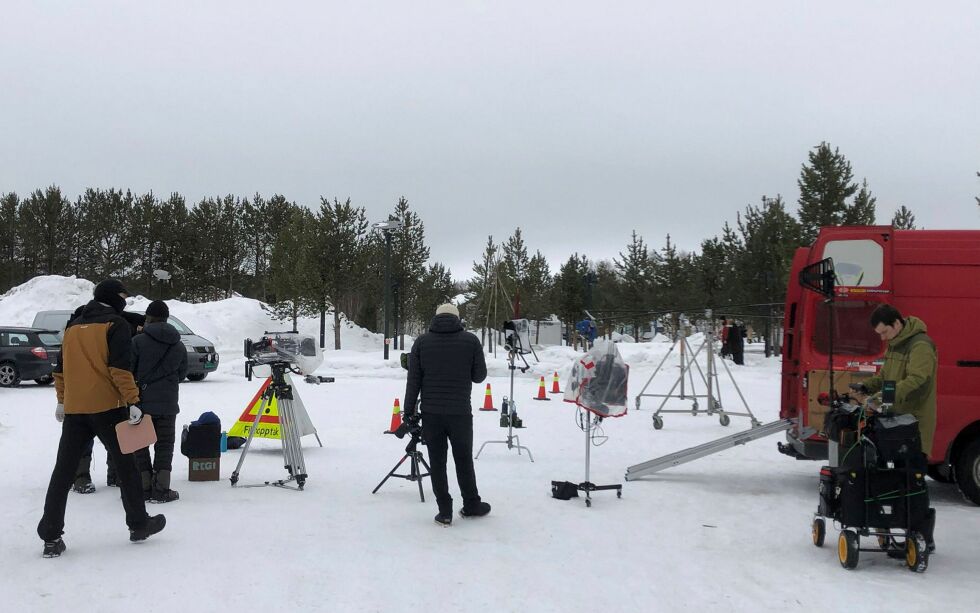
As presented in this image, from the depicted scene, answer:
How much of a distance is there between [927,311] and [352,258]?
136 ft

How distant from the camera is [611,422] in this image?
49.9ft

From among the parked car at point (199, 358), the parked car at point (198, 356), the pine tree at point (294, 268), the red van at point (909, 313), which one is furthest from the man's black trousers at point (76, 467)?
the pine tree at point (294, 268)

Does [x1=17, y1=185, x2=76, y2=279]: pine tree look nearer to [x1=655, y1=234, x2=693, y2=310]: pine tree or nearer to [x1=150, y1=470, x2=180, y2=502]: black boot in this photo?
[x1=655, y1=234, x2=693, y2=310]: pine tree

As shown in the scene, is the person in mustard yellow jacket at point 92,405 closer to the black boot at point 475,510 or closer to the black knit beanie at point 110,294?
the black knit beanie at point 110,294

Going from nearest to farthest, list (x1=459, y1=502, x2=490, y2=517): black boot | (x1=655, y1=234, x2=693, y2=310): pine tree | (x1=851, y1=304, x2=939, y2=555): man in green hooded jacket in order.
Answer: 1. (x1=851, y1=304, x2=939, y2=555): man in green hooded jacket
2. (x1=459, y1=502, x2=490, y2=517): black boot
3. (x1=655, y1=234, x2=693, y2=310): pine tree

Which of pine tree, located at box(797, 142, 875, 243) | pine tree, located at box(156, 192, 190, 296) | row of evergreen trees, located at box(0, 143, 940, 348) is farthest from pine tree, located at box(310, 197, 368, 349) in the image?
pine tree, located at box(797, 142, 875, 243)

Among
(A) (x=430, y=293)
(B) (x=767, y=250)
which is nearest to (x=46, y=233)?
(A) (x=430, y=293)

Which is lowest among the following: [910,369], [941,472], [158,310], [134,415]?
[941,472]

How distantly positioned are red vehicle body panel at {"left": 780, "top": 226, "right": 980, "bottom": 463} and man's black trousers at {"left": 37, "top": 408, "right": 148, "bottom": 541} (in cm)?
641

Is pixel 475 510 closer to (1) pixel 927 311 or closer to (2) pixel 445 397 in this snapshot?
(2) pixel 445 397

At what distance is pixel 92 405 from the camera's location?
5762 millimetres

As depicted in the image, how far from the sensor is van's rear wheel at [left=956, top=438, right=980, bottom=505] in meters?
8.13

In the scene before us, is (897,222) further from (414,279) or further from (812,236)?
(414,279)

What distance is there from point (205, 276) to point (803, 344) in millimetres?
60101
